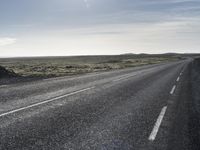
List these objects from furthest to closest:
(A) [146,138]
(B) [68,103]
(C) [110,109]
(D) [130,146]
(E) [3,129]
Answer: (B) [68,103]
(C) [110,109]
(E) [3,129]
(A) [146,138]
(D) [130,146]

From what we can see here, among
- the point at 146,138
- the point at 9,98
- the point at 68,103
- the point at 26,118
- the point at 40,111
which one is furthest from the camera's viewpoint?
the point at 9,98

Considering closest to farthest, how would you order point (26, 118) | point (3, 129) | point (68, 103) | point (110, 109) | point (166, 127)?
point (3, 129) → point (166, 127) → point (26, 118) → point (110, 109) → point (68, 103)

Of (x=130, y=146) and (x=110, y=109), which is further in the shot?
(x=110, y=109)

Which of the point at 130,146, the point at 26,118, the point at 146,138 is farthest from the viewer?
the point at 26,118

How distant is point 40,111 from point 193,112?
15.8 ft

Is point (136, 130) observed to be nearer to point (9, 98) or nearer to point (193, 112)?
point (193, 112)

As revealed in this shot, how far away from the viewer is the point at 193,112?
985cm

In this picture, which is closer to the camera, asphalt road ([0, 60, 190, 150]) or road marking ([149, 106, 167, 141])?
asphalt road ([0, 60, 190, 150])

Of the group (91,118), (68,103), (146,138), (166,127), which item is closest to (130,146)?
(146,138)

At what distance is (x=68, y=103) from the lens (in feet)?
36.9

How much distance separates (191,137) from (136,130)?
125cm

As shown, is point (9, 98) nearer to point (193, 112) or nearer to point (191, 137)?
point (193, 112)

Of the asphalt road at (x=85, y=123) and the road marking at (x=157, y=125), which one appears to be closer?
the asphalt road at (x=85, y=123)

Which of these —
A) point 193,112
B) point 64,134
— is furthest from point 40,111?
point 193,112
